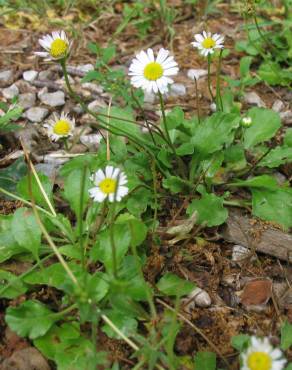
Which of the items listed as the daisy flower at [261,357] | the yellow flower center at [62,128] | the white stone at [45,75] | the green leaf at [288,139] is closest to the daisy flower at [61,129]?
the yellow flower center at [62,128]

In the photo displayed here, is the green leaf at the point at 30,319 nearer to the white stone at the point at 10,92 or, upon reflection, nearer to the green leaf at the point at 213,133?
the green leaf at the point at 213,133

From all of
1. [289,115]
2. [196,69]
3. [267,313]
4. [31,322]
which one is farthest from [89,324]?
[196,69]

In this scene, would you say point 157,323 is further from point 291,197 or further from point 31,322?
point 291,197

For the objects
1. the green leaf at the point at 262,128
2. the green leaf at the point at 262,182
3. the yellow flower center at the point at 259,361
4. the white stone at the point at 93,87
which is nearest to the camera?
the yellow flower center at the point at 259,361

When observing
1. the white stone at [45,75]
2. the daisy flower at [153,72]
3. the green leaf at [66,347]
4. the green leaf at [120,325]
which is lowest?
the green leaf at [66,347]

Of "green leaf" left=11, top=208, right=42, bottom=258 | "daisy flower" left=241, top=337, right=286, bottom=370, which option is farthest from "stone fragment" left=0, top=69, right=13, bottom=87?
"daisy flower" left=241, top=337, right=286, bottom=370

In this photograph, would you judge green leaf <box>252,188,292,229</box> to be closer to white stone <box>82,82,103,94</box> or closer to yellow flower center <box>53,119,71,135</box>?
yellow flower center <box>53,119,71,135</box>
